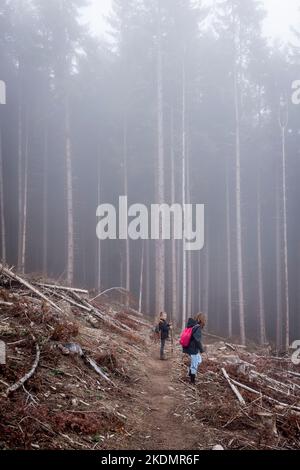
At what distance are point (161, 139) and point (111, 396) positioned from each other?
48.0 ft

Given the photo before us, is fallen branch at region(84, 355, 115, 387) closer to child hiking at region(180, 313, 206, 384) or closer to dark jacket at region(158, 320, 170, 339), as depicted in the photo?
child hiking at region(180, 313, 206, 384)

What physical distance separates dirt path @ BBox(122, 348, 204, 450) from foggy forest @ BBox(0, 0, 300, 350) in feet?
26.5

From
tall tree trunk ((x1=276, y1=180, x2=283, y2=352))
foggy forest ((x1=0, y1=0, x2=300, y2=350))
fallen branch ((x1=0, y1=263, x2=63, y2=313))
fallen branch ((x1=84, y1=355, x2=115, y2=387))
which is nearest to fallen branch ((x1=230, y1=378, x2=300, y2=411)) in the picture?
fallen branch ((x1=84, y1=355, x2=115, y2=387))

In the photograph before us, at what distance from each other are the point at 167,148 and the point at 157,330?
15.4 metres

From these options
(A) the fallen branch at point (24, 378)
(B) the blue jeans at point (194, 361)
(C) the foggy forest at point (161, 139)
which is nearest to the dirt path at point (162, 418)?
(B) the blue jeans at point (194, 361)

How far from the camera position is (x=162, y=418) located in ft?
21.8

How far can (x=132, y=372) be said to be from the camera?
29.2 ft

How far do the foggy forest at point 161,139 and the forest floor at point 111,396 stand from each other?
26.3ft

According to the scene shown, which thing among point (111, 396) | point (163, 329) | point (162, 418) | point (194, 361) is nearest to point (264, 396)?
point (194, 361)

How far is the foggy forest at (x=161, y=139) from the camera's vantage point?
20750 mm

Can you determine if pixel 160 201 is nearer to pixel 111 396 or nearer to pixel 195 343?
pixel 195 343

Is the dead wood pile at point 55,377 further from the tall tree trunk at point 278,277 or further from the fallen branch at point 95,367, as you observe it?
the tall tree trunk at point 278,277

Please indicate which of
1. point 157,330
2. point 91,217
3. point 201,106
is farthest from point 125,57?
point 157,330

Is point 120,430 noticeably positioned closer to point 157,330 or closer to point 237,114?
point 157,330
